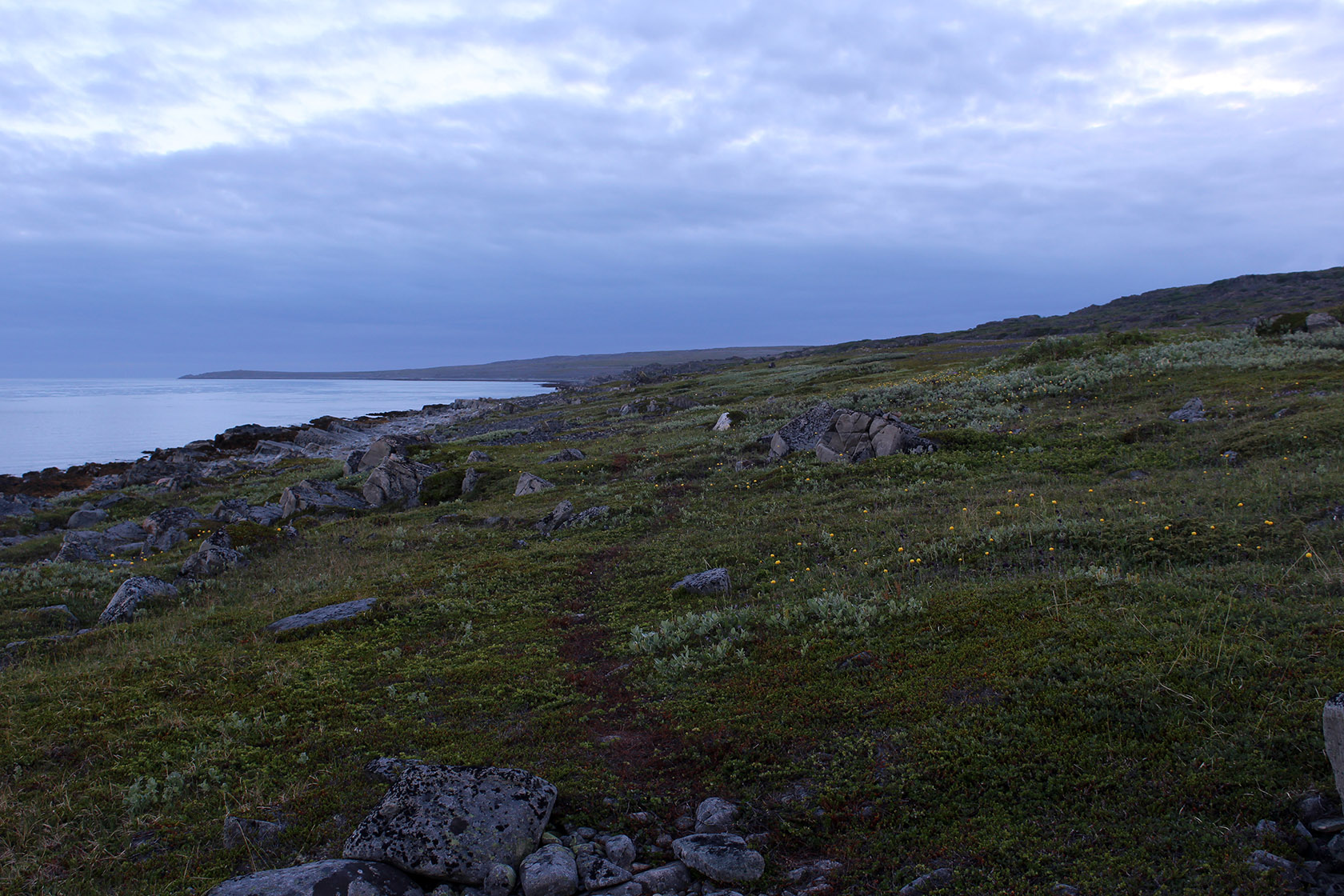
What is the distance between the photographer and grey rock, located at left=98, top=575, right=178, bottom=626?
15039 millimetres

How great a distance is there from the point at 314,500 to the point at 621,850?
88.5 ft

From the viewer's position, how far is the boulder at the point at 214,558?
18.6 meters

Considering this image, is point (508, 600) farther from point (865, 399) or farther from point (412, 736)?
point (865, 399)

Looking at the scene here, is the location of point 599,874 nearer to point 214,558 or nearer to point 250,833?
point 250,833

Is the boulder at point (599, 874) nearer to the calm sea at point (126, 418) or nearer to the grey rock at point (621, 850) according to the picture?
the grey rock at point (621, 850)

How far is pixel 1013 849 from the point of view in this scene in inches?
210

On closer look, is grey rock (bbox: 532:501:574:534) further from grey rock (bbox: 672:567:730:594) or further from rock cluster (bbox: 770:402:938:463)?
rock cluster (bbox: 770:402:938:463)

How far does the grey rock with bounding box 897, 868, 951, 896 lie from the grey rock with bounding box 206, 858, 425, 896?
12.5ft

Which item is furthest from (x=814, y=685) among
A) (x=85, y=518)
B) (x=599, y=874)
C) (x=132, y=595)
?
(x=85, y=518)

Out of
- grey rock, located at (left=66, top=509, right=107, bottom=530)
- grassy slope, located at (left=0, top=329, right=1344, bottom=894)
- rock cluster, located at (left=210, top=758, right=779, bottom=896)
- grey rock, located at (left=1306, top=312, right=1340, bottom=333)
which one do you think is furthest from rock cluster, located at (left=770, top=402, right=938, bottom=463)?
grey rock, located at (left=66, top=509, right=107, bottom=530)

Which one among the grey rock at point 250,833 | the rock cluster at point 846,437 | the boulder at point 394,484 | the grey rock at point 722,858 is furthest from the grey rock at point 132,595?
the rock cluster at point 846,437

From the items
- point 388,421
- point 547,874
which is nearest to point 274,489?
point 547,874

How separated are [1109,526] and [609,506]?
13649mm

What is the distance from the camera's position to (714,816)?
20.4 ft
